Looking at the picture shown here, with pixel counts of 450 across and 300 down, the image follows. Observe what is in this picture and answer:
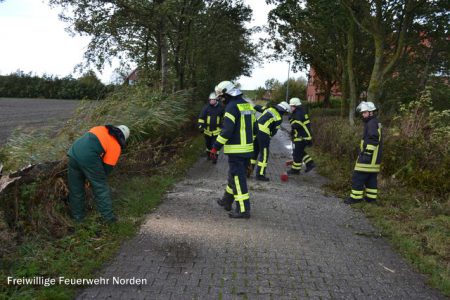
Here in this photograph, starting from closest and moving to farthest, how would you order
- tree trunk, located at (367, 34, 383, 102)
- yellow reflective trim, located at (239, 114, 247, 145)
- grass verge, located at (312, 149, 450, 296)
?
grass verge, located at (312, 149, 450, 296) < yellow reflective trim, located at (239, 114, 247, 145) < tree trunk, located at (367, 34, 383, 102)

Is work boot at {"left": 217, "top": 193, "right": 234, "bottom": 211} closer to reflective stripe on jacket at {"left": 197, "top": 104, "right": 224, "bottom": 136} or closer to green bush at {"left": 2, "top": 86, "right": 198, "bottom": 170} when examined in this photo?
green bush at {"left": 2, "top": 86, "right": 198, "bottom": 170}

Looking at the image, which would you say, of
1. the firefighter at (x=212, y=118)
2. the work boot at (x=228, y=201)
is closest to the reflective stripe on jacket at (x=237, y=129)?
the work boot at (x=228, y=201)

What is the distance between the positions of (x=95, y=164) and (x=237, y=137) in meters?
1.97

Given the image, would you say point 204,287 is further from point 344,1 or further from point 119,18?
point 344,1

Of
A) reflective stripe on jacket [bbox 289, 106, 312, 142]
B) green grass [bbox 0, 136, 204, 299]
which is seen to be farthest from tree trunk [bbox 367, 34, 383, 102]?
green grass [bbox 0, 136, 204, 299]

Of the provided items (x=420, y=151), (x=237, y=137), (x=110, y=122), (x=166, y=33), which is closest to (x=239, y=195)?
(x=237, y=137)

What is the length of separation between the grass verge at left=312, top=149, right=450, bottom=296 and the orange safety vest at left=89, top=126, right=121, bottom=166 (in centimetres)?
364

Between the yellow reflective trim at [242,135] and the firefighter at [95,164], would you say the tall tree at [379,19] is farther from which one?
the firefighter at [95,164]

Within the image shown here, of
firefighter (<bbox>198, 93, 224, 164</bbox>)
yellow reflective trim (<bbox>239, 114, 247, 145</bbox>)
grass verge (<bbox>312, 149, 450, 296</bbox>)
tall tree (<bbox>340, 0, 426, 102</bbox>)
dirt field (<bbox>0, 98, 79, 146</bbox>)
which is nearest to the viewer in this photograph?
grass verge (<bbox>312, 149, 450, 296</bbox>)

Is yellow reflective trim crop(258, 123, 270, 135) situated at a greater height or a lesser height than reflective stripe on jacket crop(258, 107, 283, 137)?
lesser

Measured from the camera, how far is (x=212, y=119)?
426 inches

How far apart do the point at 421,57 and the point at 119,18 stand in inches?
583

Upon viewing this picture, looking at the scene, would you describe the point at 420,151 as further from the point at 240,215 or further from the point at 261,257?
the point at 261,257

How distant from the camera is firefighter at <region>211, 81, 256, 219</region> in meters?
5.62
